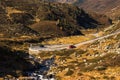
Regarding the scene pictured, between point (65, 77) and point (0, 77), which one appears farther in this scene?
point (65, 77)

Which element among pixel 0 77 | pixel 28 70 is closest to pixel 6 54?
pixel 28 70

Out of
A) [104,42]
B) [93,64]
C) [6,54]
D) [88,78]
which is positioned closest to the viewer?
[88,78]

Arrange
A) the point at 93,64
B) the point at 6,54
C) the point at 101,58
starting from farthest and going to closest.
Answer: the point at 6,54, the point at 101,58, the point at 93,64

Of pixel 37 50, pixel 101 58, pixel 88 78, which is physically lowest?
pixel 88 78

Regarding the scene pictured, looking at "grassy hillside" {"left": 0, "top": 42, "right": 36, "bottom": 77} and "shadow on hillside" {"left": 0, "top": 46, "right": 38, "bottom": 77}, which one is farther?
"grassy hillside" {"left": 0, "top": 42, "right": 36, "bottom": 77}

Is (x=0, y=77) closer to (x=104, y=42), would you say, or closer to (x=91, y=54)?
(x=91, y=54)

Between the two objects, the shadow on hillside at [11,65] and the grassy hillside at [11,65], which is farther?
the grassy hillside at [11,65]

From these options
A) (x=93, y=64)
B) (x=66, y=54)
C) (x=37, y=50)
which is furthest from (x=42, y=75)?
(x=37, y=50)

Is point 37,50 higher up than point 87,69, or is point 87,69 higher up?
point 37,50

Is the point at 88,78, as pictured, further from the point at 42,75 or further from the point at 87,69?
the point at 42,75
